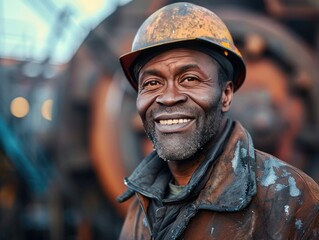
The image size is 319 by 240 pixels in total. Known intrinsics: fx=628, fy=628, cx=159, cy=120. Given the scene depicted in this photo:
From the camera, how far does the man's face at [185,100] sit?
2332mm

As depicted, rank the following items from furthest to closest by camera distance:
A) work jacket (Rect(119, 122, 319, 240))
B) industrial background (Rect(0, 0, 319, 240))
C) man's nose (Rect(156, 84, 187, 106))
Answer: industrial background (Rect(0, 0, 319, 240)) < man's nose (Rect(156, 84, 187, 106)) < work jacket (Rect(119, 122, 319, 240))

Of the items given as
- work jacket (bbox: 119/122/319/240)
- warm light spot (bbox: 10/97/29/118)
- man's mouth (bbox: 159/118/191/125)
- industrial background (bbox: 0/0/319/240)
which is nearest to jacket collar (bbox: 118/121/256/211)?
work jacket (bbox: 119/122/319/240)

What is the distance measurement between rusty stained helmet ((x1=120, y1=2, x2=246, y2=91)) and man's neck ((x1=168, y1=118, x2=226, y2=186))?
32 centimetres

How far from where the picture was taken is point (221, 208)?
7.28 ft

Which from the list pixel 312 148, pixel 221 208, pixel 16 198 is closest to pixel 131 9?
pixel 312 148

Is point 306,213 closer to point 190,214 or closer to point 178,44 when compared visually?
point 190,214

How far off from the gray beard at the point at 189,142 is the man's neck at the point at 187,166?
43mm

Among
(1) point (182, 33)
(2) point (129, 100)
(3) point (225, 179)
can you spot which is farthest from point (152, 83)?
(2) point (129, 100)

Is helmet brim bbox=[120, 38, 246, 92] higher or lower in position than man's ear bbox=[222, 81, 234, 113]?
higher

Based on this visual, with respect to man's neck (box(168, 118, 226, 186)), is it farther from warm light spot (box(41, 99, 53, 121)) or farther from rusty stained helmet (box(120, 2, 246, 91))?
warm light spot (box(41, 99, 53, 121))

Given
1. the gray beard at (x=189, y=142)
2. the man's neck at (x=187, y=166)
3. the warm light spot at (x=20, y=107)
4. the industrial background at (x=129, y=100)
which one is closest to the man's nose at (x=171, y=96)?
the gray beard at (x=189, y=142)

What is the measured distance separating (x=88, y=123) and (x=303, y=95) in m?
2.18

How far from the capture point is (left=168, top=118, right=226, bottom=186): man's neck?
243 centimetres

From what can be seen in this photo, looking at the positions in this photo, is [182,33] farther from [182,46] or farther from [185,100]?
[185,100]
